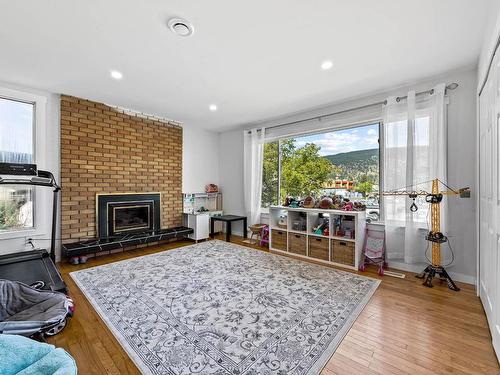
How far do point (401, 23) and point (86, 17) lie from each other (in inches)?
106

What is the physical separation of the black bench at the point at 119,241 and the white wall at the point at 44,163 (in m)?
0.40

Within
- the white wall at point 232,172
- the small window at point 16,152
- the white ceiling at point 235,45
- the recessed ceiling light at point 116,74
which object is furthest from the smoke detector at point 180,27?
the white wall at point 232,172

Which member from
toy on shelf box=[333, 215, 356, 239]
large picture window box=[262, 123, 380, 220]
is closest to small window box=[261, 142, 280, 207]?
large picture window box=[262, 123, 380, 220]

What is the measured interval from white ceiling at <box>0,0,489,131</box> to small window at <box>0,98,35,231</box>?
17.5 inches

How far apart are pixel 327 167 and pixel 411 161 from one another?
53.5 inches

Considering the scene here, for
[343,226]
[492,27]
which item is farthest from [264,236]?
[492,27]

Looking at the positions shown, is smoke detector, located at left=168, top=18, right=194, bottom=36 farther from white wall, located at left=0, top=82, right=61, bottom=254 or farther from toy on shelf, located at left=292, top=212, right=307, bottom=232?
toy on shelf, located at left=292, top=212, right=307, bottom=232

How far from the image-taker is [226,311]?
221 cm

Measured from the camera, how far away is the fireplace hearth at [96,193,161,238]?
4055 mm

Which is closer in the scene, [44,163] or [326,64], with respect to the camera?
[326,64]

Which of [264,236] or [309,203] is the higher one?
[309,203]

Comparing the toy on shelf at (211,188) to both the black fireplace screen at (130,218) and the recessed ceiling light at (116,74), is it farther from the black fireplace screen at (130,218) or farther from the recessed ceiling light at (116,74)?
the recessed ceiling light at (116,74)

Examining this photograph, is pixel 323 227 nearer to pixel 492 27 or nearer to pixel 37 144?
pixel 492 27

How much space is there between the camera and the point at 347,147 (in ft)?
13.3
